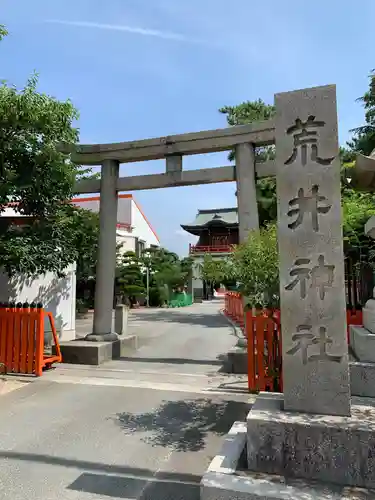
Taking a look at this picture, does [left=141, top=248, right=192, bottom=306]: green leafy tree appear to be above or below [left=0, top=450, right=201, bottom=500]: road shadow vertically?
above

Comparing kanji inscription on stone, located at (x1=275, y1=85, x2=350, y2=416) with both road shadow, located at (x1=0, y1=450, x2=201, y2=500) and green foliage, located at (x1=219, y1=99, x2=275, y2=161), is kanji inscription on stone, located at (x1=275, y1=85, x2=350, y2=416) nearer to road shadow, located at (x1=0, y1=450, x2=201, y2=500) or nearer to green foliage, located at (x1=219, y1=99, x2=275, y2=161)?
road shadow, located at (x1=0, y1=450, x2=201, y2=500)

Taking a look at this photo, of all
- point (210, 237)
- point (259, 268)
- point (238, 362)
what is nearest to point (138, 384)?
point (238, 362)

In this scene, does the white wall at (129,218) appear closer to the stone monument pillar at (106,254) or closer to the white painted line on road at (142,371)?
the stone monument pillar at (106,254)

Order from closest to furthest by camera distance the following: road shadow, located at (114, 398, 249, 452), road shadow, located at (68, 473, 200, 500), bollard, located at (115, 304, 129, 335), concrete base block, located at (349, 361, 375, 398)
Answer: road shadow, located at (68, 473, 200, 500)
concrete base block, located at (349, 361, 375, 398)
road shadow, located at (114, 398, 249, 452)
bollard, located at (115, 304, 129, 335)

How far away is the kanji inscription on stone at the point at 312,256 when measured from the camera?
325cm

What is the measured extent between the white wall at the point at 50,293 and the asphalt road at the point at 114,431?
359cm

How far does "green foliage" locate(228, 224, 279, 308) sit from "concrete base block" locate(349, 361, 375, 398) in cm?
178

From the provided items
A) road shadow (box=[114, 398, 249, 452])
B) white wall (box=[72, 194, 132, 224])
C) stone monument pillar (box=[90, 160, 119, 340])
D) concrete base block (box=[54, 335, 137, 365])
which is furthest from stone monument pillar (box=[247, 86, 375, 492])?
white wall (box=[72, 194, 132, 224])

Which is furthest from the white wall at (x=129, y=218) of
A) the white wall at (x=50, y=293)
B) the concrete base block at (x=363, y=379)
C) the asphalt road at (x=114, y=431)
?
the concrete base block at (x=363, y=379)

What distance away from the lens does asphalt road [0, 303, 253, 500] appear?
11.1ft

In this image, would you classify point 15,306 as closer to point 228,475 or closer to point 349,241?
point 228,475

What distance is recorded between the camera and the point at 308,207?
11.2 ft

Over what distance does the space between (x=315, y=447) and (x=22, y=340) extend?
6051mm

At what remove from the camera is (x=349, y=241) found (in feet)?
27.6
